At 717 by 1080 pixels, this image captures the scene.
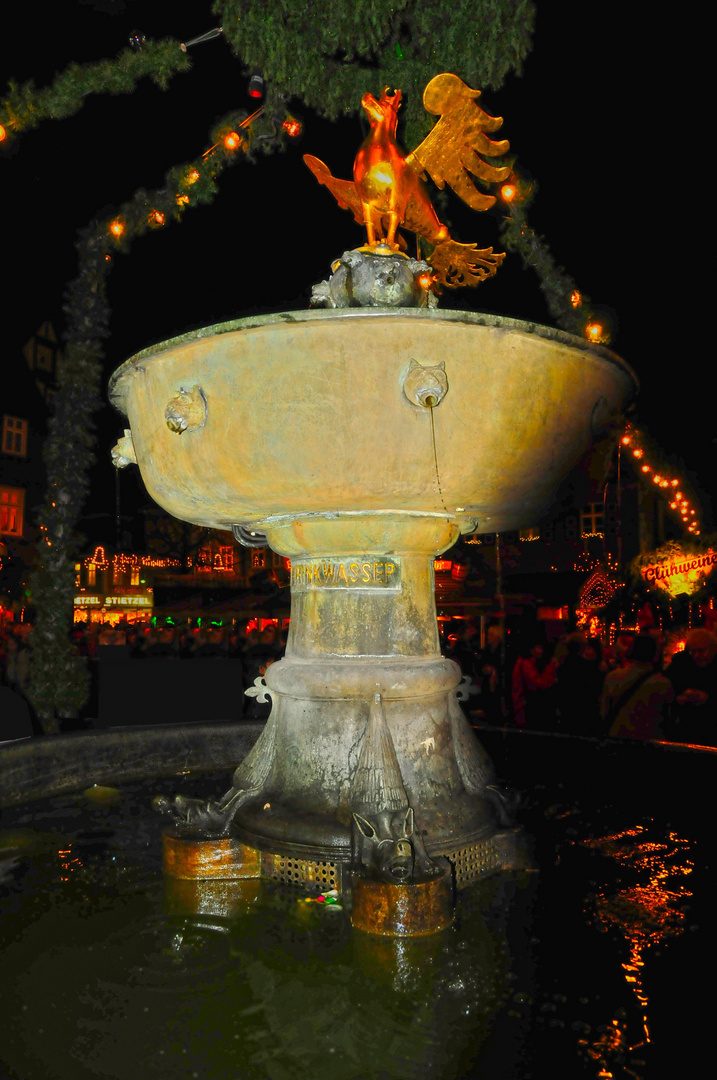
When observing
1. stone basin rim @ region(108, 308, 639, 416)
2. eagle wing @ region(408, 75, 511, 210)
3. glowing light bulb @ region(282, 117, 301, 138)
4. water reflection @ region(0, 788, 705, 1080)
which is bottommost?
water reflection @ region(0, 788, 705, 1080)

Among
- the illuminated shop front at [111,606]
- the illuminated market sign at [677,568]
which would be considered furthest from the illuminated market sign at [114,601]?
the illuminated market sign at [677,568]

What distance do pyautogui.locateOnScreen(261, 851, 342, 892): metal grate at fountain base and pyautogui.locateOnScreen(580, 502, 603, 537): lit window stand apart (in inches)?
875

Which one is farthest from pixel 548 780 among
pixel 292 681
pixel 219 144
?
pixel 219 144

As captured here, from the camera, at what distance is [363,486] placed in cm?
305

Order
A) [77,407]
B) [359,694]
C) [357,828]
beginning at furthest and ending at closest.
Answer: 1. [77,407]
2. [359,694]
3. [357,828]

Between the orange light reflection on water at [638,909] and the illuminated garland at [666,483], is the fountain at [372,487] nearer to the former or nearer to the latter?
the orange light reflection on water at [638,909]

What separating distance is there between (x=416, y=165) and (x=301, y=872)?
3310 mm

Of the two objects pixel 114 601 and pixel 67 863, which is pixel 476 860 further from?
pixel 114 601

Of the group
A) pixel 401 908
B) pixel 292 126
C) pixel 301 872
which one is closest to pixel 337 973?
pixel 401 908

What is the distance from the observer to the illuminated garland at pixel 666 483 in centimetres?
1112

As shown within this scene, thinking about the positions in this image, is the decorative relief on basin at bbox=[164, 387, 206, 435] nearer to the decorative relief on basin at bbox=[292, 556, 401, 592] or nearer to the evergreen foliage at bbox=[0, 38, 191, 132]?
the decorative relief on basin at bbox=[292, 556, 401, 592]

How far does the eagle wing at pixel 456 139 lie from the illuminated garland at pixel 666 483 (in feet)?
Answer: 21.4

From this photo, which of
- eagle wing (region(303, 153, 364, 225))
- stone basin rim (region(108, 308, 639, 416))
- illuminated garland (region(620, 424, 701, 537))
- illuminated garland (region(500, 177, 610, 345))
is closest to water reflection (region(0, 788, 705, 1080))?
stone basin rim (region(108, 308, 639, 416))

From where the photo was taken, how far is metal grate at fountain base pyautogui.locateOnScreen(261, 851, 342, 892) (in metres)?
3.09
